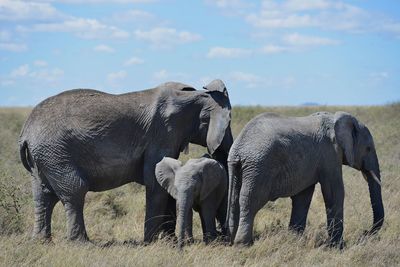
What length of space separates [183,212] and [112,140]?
5.04 feet

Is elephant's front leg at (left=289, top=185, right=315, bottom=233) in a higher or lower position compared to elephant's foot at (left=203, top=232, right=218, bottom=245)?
higher

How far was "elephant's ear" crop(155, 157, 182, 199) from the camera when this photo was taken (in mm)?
10227

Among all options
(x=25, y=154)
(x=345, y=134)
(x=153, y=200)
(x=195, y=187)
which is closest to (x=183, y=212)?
(x=195, y=187)

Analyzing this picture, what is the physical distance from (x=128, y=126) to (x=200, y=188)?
4.43ft

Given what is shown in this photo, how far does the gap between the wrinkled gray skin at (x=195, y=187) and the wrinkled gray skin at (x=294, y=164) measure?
1.03ft

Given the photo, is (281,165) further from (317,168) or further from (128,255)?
(128,255)

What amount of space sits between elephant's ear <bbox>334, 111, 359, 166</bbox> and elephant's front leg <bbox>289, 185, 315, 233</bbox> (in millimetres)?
737

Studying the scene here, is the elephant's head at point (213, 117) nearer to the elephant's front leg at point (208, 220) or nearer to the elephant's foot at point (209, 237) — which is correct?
the elephant's front leg at point (208, 220)

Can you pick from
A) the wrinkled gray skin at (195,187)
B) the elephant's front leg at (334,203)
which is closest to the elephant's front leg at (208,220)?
the wrinkled gray skin at (195,187)

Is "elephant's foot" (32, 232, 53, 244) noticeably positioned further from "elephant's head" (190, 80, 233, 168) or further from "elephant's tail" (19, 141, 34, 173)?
"elephant's head" (190, 80, 233, 168)

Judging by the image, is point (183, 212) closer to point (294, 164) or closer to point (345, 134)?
point (294, 164)

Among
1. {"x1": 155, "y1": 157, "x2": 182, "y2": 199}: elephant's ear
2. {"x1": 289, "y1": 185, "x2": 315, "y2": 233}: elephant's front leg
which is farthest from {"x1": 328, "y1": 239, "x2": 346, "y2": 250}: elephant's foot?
{"x1": 155, "y1": 157, "x2": 182, "y2": 199}: elephant's ear

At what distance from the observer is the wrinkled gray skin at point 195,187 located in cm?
991

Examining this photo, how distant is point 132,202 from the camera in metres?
14.1
